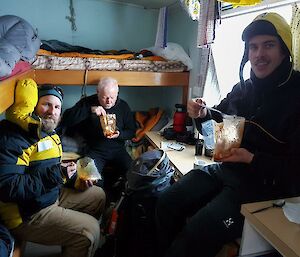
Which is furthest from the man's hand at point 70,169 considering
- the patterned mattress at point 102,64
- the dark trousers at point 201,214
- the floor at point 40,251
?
the patterned mattress at point 102,64

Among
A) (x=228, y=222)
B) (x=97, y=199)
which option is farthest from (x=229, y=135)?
(x=97, y=199)

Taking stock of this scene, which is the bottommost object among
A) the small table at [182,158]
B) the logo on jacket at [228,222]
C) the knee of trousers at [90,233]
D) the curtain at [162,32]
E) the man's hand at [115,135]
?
the knee of trousers at [90,233]

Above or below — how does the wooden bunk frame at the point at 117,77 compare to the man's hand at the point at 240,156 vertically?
above

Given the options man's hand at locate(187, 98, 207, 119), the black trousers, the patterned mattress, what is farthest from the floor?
the patterned mattress

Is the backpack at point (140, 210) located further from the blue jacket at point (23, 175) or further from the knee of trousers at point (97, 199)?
the blue jacket at point (23, 175)

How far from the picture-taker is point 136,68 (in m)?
2.38

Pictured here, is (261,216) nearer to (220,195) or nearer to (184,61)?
(220,195)

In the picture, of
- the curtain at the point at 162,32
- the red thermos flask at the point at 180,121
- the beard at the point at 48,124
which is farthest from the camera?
the curtain at the point at 162,32

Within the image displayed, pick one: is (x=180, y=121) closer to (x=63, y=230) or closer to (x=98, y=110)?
(x=98, y=110)

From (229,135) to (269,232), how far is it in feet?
1.37

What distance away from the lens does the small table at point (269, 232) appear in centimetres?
70

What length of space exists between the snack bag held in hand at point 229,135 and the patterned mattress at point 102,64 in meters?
1.43

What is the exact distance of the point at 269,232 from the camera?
75 cm

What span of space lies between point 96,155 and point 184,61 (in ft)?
3.81
